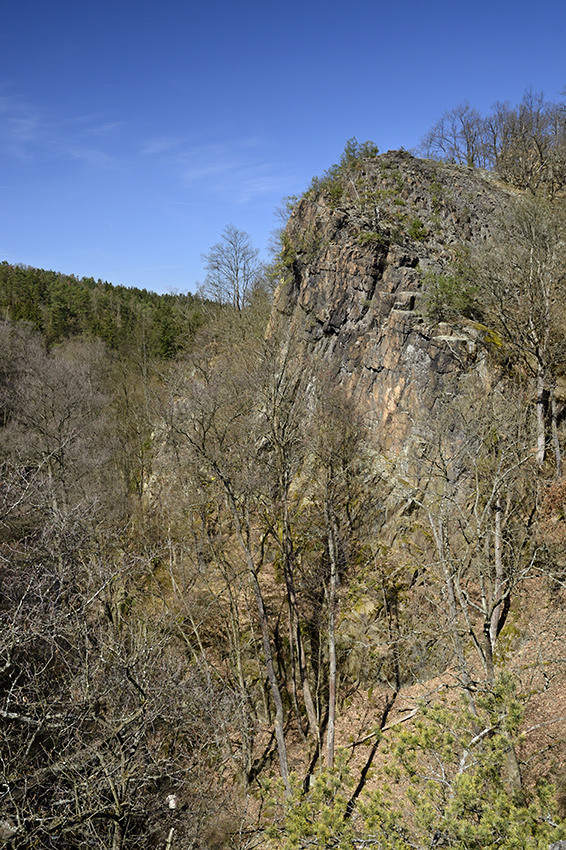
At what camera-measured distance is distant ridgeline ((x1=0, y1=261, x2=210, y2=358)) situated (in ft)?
140

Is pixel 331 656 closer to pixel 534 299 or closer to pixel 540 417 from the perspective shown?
pixel 540 417

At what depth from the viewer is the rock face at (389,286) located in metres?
19.4

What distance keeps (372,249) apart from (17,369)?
24.5 m

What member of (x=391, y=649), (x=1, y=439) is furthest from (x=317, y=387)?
(x=1, y=439)

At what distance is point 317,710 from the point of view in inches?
679

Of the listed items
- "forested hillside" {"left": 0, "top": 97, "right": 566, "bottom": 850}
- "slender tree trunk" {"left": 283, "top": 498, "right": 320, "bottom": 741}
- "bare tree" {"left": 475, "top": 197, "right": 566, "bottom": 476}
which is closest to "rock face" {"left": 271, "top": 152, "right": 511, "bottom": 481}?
"forested hillside" {"left": 0, "top": 97, "right": 566, "bottom": 850}

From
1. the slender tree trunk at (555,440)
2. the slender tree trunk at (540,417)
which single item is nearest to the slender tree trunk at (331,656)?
the slender tree trunk at (540,417)

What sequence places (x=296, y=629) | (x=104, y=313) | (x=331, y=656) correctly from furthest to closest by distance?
(x=104, y=313) < (x=296, y=629) < (x=331, y=656)

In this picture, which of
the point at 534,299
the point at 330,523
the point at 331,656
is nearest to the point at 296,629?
the point at 331,656

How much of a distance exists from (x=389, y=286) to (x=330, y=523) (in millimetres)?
11368

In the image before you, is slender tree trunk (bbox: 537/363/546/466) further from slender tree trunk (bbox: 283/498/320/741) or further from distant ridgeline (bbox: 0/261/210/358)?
distant ridgeline (bbox: 0/261/210/358)

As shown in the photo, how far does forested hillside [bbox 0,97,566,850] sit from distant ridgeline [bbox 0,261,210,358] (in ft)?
49.9

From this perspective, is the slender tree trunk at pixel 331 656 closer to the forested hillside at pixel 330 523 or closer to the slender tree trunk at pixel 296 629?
the forested hillside at pixel 330 523

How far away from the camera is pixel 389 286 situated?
2145cm
